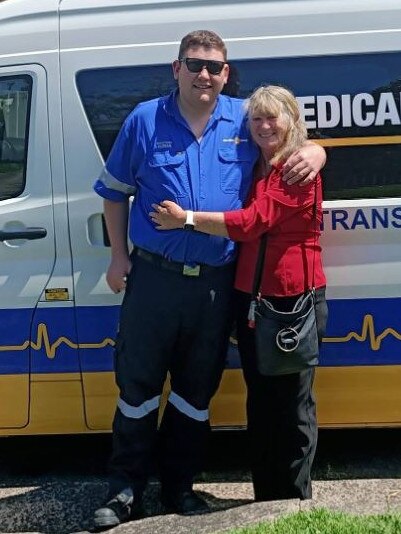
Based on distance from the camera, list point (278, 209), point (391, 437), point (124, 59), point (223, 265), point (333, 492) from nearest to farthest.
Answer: point (278, 209)
point (223, 265)
point (124, 59)
point (333, 492)
point (391, 437)

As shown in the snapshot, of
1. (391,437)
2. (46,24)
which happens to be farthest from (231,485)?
(46,24)

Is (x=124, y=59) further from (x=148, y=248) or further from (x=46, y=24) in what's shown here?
(x=148, y=248)

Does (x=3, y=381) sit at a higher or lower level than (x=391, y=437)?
higher

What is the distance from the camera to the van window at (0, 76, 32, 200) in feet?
12.3

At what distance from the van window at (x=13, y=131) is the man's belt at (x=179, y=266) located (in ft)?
2.43

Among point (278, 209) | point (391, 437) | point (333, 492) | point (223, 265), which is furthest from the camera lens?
point (391, 437)

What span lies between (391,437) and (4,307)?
2.14m

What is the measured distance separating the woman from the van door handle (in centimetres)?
68

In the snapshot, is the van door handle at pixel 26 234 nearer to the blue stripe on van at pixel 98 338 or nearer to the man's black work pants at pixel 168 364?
the blue stripe on van at pixel 98 338

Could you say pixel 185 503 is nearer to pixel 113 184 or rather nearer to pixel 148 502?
pixel 148 502

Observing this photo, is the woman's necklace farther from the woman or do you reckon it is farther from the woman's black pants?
the woman's black pants

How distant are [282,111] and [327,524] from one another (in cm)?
152

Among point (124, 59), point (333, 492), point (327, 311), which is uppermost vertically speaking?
point (124, 59)

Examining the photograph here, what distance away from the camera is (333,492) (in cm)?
391
